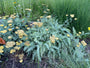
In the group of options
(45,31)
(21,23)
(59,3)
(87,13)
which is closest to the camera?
(45,31)

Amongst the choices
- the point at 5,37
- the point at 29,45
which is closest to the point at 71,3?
the point at 29,45

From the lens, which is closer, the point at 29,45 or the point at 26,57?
the point at 29,45

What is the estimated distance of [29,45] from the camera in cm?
161

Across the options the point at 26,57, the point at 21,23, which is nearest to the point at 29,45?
the point at 26,57

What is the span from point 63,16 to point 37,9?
3.63ft

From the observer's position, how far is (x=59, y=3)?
96.4 inches

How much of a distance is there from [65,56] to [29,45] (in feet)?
1.98

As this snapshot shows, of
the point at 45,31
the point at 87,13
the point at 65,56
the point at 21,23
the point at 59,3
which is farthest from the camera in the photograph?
the point at 59,3

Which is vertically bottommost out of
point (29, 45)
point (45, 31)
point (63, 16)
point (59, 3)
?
point (29, 45)

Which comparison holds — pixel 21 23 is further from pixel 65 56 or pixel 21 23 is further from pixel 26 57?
pixel 65 56

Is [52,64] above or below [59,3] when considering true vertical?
below

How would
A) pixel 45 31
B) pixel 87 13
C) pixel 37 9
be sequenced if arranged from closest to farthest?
1. pixel 45 31
2. pixel 87 13
3. pixel 37 9

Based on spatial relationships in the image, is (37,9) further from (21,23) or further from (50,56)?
(50,56)

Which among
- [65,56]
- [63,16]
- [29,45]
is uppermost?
[63,16]
